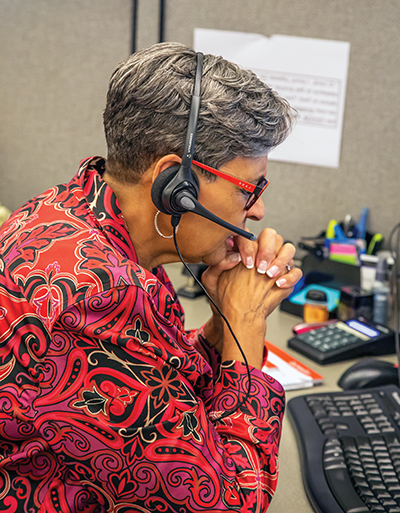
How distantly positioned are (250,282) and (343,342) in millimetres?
344

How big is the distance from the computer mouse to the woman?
0.91 feet

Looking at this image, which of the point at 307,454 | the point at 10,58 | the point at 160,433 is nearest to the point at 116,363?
the point at 160,433

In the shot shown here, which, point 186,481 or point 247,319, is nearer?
point 186,481

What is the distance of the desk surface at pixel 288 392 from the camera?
2.20ft

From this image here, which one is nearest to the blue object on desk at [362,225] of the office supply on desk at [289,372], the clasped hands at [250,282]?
the office supply on desk at [289,372]

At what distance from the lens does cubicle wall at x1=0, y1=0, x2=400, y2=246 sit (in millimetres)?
1312

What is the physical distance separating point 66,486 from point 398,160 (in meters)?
1.12

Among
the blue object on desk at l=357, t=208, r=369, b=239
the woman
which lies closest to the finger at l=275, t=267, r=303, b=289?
the woman

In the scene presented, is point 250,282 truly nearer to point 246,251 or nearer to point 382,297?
point 246,251

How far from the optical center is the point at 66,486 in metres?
0.59

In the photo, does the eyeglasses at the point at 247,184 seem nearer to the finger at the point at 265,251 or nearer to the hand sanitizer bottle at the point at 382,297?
the finger at the point at 265,251

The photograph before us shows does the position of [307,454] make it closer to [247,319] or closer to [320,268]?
[247,319]

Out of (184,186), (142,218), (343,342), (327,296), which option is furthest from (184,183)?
(327,296)

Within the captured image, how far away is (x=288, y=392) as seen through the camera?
2.99 feet
